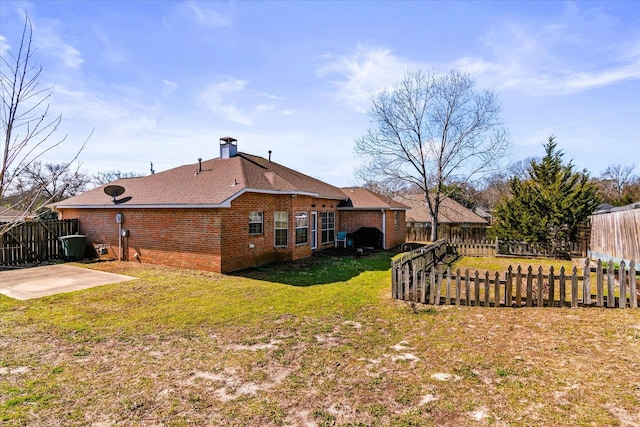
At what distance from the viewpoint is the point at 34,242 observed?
50.0 feet

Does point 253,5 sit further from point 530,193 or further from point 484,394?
point 530,193

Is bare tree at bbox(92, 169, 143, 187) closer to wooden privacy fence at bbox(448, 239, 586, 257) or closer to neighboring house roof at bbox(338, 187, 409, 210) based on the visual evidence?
neighboring house roof at bbox(338, 187, 409, 210)

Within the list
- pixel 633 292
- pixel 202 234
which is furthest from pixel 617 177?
pixel 202 234

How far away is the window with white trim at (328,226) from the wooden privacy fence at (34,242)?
12.7m

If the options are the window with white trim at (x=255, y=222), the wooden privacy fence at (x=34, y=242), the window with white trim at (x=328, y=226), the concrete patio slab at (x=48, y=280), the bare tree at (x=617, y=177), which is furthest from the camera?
the bare tree at (x=617, y=177)

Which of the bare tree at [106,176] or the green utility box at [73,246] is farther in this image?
the bare tree at [106,176]

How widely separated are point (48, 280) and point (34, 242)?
18.8 ft

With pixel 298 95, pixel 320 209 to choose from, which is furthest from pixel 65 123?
pixel 320 209

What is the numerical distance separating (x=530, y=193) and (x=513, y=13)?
12.1 metres

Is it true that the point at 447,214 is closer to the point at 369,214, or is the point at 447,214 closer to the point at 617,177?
the point at 369,214

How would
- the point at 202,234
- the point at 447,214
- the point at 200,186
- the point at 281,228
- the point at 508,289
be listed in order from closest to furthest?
the point at 508,289, the point at 202,234, the point at 200,186, the point at 281,228, the point at 447,214

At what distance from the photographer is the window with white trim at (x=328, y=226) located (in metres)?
20.0

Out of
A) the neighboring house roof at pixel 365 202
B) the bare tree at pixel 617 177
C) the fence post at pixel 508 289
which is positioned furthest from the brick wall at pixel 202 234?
the bare tree at pixel 617 177

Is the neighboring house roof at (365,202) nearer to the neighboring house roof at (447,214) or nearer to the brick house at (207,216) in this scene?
the brick house at (207,216)
